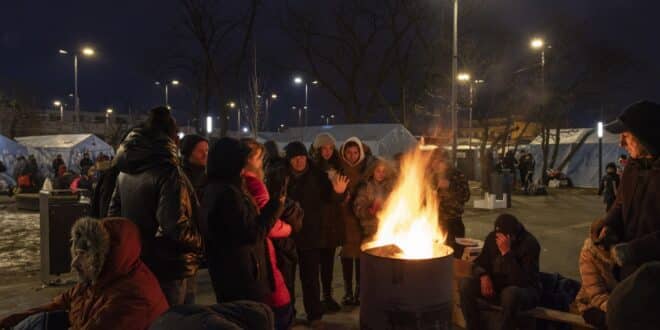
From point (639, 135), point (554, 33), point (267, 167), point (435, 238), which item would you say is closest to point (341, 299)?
point (267, 167)

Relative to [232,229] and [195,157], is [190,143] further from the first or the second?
[232,229]

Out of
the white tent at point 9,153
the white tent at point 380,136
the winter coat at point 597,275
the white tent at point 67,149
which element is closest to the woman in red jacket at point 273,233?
the winter coat at point 597,275

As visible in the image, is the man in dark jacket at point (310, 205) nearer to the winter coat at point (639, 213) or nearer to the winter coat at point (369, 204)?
the winter coat at point (369, 204)

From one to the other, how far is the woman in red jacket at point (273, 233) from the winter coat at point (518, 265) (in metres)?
2.05

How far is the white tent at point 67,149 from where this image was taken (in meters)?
26.2

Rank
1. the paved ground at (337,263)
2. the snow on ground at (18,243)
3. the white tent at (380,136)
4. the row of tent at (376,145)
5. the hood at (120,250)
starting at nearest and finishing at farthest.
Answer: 1. the hood at (120,250)
2. the paved ground at (337,263)
3. the snow on ground at (18,243)
4. the white tent at (380,136)
5. the row of tent at (376,145)

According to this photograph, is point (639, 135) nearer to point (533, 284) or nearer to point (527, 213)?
point (533, 284)

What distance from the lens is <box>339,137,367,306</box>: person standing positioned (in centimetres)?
634

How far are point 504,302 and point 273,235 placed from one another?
2.18 metres

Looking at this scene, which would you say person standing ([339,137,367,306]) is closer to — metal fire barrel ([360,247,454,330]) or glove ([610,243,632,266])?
metal fire barrel ([360,247,454,330])

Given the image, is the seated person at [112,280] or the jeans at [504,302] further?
the jeans at [504,302]

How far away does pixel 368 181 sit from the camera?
6.36 m

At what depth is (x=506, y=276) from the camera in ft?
15.9

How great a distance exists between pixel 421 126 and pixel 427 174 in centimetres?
2935
